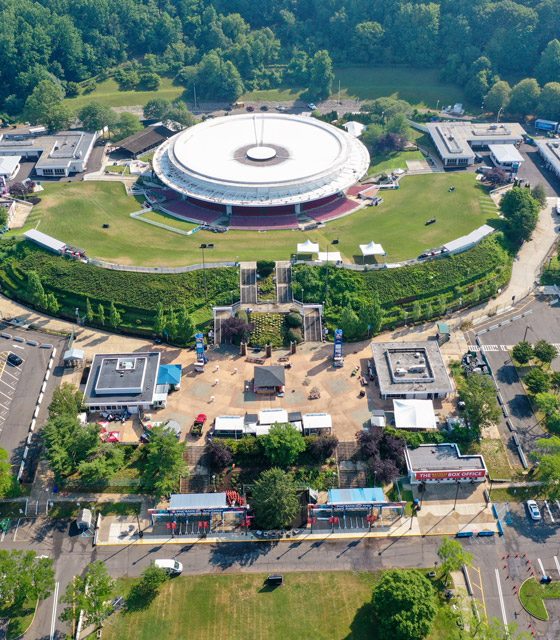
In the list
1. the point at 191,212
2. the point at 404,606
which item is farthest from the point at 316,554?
the point at 191,212

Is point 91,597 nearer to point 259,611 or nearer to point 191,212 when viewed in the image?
point 259,611

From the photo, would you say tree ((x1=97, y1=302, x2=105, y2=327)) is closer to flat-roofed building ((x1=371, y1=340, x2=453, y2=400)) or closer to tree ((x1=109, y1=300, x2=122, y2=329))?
tree ((x1=109, y1=300, x2=122, y2=329))

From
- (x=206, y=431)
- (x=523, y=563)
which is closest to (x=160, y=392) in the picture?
(x=206, y=431)

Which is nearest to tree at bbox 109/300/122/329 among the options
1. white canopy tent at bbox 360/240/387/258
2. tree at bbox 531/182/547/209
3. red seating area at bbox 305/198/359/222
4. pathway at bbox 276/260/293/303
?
pathway at bbox 276/260/293/303

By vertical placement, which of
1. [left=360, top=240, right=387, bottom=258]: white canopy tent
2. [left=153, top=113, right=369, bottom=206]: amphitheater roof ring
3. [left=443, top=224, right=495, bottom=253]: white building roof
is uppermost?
[left=153, top=113, right=369, bottom=206]: amphitheater roof ring

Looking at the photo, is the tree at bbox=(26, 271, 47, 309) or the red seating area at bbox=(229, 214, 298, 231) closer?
the tree at bbox=(26, 271, 47, 309)

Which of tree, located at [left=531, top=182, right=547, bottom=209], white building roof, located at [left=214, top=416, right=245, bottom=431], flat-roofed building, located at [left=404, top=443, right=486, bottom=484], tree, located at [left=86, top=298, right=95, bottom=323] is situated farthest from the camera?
tree, located at [left=531, top=182, right=547, bottom=209]

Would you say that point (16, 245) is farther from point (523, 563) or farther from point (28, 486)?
point (523, 563)
